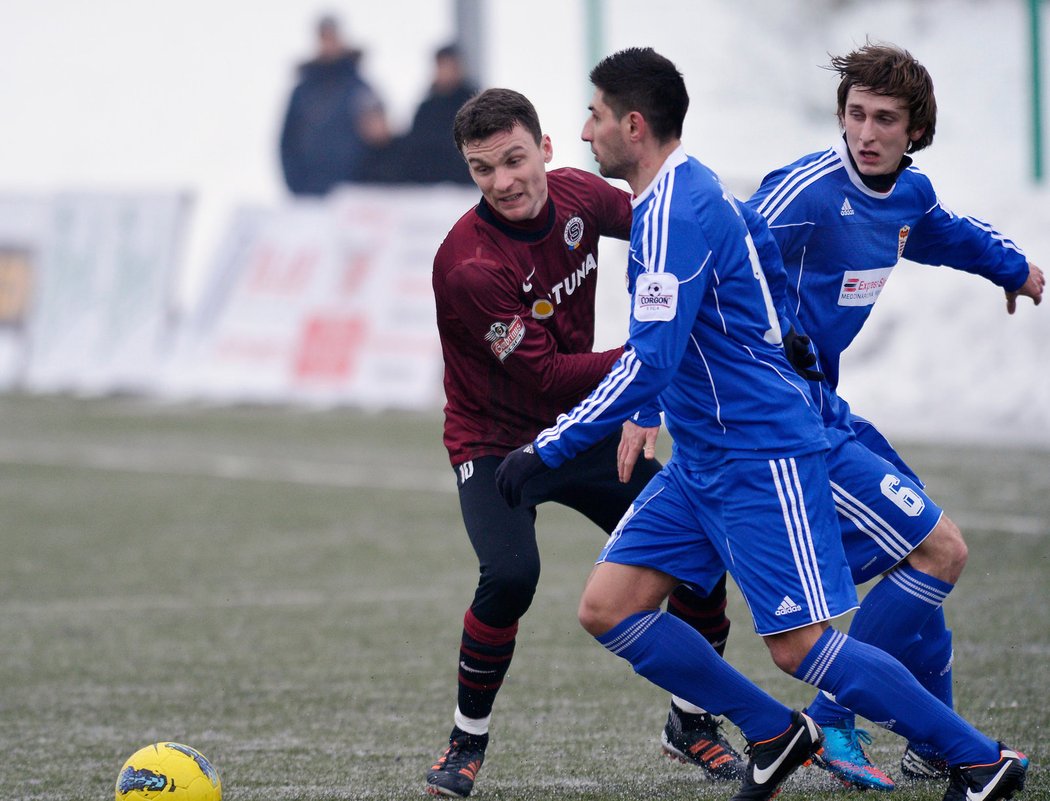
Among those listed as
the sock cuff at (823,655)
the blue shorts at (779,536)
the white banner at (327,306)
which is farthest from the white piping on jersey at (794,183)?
the white banner at (327,306)

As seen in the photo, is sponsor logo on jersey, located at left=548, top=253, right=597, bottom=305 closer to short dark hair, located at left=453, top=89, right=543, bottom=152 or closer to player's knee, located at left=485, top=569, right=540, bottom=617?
short dark hair, located at left=453, top=89, right=543, bottom=152

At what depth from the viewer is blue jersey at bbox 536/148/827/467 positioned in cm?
427

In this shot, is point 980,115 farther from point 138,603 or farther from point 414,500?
point 138,603

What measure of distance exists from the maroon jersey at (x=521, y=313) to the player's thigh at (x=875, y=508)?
798 mm

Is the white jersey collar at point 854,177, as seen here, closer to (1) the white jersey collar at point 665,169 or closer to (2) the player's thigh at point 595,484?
(1) the white jersey collar at point 665,169

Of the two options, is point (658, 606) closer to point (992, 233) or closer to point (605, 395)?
point (605, 395)

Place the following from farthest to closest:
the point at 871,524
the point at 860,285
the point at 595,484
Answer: the point at 595,484 < the point at 860,285 < the point at 871,524

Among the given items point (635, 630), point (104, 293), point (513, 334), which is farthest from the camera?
point (104, 293)

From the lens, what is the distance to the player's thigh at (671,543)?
4652 mm

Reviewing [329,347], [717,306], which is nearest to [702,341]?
[717,306]

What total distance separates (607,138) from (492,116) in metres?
0.56

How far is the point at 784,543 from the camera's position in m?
4.36

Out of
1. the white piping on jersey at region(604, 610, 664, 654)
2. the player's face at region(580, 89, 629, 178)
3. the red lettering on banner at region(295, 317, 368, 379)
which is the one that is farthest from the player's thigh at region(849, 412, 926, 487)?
the red lettering on banner at region(295, 317, 368, 379)

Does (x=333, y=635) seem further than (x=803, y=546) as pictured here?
Yes
